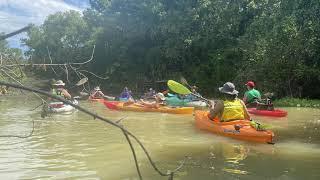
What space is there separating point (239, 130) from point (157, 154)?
208cm

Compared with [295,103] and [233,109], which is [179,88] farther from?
[295,103]

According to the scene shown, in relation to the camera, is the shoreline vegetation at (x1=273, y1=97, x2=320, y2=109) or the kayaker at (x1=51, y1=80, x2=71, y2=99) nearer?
the kayaker at (x1=51, y1=80, x2=71, y2=99)

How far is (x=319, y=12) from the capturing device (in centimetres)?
1145

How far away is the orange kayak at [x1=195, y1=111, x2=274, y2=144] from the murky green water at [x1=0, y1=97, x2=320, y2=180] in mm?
138

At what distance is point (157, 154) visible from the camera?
28.6 ft

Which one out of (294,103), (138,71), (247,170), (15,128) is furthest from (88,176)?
(138,71)

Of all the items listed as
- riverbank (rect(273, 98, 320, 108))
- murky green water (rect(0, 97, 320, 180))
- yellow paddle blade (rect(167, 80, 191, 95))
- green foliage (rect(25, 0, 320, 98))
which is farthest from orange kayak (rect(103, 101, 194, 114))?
yellow paddle blade (rect(167, 80, 191, 95))

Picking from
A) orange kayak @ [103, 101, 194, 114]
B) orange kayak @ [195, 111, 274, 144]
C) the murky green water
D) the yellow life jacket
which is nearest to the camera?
the murky green water

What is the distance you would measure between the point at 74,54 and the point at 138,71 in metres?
7.23

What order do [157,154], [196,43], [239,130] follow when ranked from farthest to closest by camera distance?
[196,43]
[239,130]
[157,154]

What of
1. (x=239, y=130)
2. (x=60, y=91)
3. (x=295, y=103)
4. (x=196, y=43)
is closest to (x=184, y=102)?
(x=295, y=103)

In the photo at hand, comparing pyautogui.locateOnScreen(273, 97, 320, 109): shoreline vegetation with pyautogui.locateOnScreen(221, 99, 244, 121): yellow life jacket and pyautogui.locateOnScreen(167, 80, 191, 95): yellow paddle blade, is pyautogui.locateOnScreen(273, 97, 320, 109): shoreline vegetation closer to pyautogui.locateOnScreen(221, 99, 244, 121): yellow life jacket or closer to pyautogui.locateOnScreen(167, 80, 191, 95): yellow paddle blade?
pyautogui.locateOnScreen(221, 99, 244, 121): yellow life jacket

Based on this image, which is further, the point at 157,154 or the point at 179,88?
the point at 179,88

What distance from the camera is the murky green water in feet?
23.2
